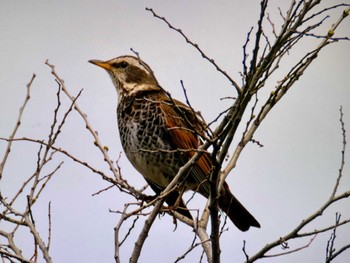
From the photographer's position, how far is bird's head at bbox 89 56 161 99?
26.3 feet

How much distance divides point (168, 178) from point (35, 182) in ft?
5.71

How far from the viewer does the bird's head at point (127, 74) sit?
26.3 feet

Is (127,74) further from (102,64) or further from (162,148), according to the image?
(162,148)

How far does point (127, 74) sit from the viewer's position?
8.23 meters

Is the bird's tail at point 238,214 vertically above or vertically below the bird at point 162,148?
below

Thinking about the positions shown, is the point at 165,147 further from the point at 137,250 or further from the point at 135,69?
the point at 137,250

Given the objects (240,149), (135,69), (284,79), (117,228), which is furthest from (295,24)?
(135,69)

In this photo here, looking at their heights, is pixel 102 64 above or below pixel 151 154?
above

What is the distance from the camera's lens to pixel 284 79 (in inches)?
217

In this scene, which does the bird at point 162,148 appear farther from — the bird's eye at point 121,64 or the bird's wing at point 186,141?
the bird's eye at point 121,64

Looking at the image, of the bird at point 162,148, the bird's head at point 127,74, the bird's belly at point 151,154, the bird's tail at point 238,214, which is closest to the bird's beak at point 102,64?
the bird's head at point 127,74

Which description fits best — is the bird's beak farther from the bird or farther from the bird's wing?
the bird's wing

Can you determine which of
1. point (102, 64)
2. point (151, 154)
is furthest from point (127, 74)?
point (151, 154)

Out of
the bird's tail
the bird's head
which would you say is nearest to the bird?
the bird's tail
